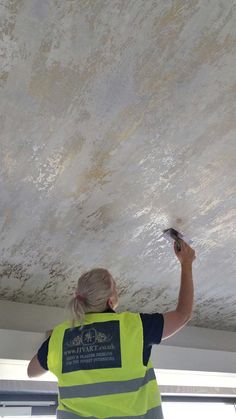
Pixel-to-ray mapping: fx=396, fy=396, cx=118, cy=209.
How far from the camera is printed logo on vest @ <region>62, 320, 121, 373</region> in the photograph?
1.45m

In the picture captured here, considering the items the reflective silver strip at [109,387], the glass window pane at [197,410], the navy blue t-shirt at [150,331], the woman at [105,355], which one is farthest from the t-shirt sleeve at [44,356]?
the glass window pane at [197,410]

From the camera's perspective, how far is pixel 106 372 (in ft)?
4.68

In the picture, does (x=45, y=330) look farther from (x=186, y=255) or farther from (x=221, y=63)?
(x=221, y=63)

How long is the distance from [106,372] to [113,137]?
87cm

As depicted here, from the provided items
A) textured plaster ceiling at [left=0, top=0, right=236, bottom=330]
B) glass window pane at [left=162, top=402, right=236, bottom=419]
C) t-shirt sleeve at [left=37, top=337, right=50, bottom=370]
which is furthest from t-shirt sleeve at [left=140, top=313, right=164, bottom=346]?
glass window pane at [left=162, top=402, right=236, bottom=419]

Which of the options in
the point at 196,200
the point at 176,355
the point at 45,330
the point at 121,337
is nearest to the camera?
the point at 121,337

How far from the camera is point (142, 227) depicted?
1.98 metres

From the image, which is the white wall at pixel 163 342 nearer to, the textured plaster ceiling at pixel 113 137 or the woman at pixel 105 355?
the textured plaster ceiling at pixel 113 137

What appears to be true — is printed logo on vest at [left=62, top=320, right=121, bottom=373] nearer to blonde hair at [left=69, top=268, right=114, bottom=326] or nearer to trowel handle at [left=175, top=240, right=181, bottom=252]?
blonde hair at [left=69, top=268, right=114, bottom=326]

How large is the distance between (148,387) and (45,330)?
1134mm

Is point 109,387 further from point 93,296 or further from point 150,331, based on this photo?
point 93,296

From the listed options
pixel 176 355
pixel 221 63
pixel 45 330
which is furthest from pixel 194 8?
pixel 176 355

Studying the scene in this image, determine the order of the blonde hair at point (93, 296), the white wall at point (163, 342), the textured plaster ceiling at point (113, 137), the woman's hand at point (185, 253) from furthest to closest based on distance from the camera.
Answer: the white wall at point (163, 342) < the woman's hand at point (185, 253) < the blonde hair at point (93, 296) < the textured plaster ceiling at point (113, 137)

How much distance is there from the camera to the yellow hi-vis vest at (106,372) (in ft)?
4.53
